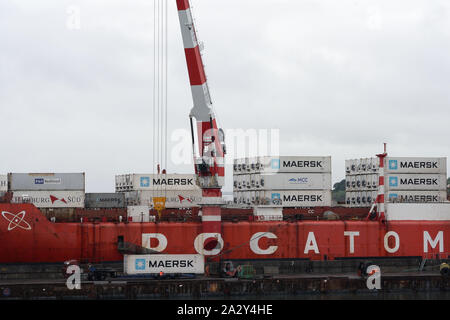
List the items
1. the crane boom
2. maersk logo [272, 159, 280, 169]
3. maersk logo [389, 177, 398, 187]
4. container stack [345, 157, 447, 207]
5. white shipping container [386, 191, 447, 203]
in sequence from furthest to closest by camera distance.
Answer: container stack [345, 157, 447, 207] → maersk logo [389, 177, 398, 187] → white shipping container [386, 191, 447, 203] → maersk logo [272, 159, 280, 169] → the crane boom

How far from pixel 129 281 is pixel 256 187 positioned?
1820cm

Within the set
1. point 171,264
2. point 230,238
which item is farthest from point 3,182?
point 230,238

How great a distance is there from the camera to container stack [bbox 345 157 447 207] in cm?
7919

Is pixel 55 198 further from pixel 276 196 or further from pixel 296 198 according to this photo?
pixel 296 198

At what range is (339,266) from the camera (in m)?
73.2

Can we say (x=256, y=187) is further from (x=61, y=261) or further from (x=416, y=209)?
(x=61, y=261)

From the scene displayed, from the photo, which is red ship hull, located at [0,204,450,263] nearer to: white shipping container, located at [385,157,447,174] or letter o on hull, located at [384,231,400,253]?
letter o on hull, located at [384,231,400,253]

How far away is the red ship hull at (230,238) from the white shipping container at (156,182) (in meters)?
16.2

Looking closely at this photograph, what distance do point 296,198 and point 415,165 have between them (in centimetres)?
1156

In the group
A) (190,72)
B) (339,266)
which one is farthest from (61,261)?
(339,266)

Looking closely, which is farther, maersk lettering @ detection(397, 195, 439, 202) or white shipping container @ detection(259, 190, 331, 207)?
maersk lettering @ detection(397, 195, 439, 202)

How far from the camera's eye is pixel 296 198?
7831 centimetres

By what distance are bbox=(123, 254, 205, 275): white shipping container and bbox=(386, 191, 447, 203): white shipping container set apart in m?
21.9

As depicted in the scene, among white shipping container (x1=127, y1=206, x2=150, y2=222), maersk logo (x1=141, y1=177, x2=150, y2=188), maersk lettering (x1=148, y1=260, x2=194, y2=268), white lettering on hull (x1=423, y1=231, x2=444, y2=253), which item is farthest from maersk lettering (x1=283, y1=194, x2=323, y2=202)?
maersk logo (x1=141, y1=177, x2=150, y2=188)
